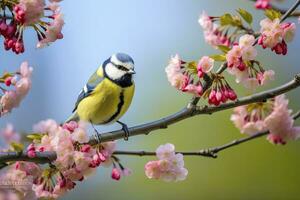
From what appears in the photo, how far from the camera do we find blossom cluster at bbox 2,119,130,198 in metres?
2.13

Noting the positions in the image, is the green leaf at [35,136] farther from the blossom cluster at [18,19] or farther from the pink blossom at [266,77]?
the pink blossom at [266,77]

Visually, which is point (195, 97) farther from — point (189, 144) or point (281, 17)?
point (189, 144)

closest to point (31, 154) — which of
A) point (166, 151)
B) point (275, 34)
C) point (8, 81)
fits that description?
point (8, 81)

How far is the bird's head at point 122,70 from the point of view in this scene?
2.89 metres

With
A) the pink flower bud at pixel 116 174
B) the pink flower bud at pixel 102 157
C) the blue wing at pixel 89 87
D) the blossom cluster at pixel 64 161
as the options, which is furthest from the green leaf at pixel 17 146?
the blue wing at pixel 89 87

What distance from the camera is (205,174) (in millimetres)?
6758

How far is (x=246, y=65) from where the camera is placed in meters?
2.15

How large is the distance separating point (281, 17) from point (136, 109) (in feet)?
20.2

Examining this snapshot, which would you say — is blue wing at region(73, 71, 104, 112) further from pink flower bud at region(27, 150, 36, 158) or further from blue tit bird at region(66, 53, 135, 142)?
pink flower bud at region(27, 150, 36, 158)

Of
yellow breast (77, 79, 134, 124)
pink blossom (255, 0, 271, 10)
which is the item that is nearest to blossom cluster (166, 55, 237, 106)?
pink blossom (255, 0, 271, 10)

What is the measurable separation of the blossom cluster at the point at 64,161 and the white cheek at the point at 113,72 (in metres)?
0.67

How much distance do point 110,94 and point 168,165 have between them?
1.79 ft

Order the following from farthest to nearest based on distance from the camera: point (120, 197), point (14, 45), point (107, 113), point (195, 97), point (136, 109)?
point (136, 109), point (120, 197), point (107, 113), point (195, 97), point (14, 45)

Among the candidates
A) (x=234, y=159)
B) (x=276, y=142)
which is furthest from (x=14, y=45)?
(x=234, y=159)
